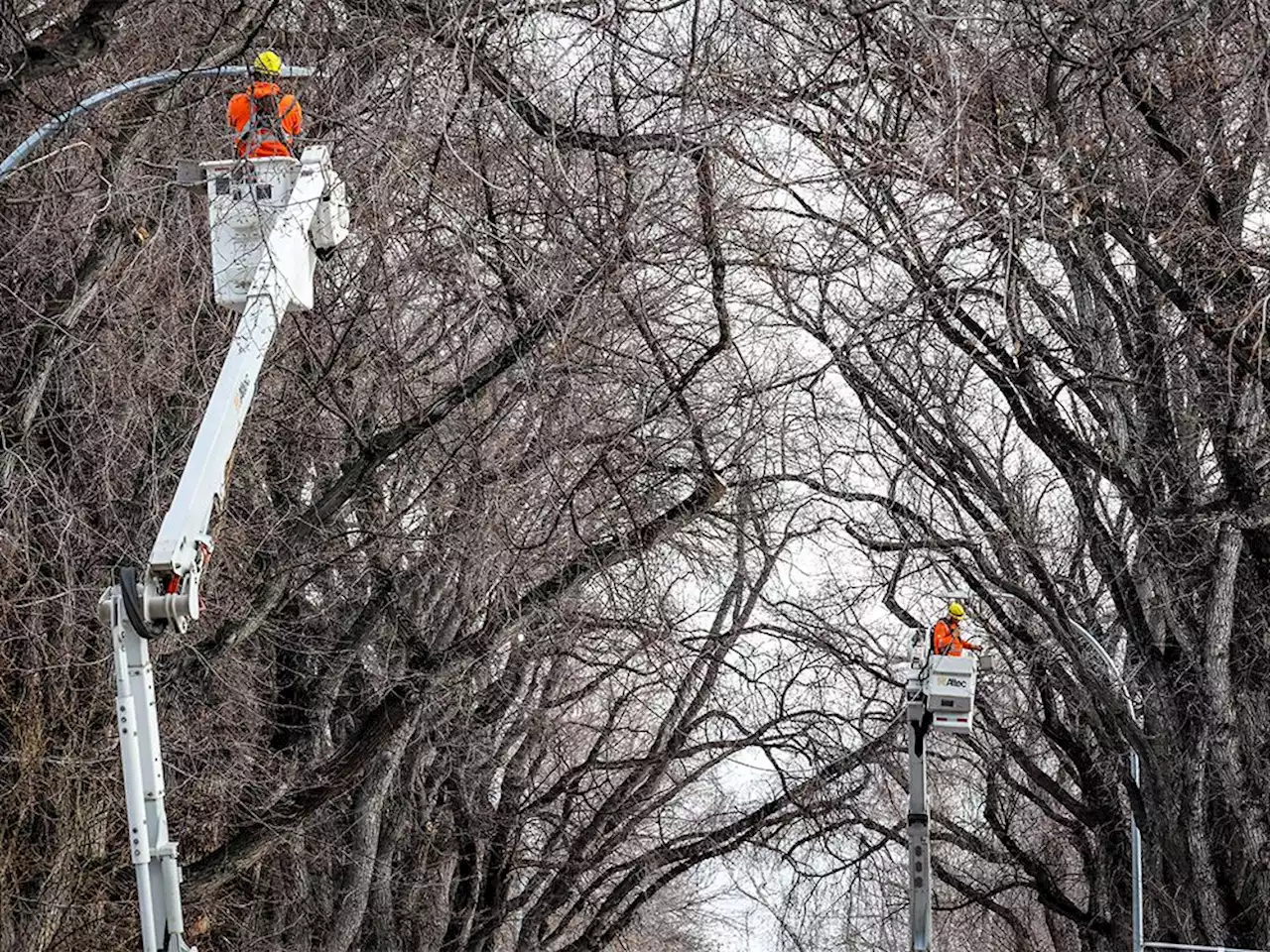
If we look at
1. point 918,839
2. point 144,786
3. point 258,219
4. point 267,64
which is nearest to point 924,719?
point 918,839

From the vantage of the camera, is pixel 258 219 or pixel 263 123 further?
pixel 263 123

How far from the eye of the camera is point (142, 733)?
8.14 m

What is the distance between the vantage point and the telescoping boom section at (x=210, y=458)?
7.80 m

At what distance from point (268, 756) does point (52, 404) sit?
204 inches

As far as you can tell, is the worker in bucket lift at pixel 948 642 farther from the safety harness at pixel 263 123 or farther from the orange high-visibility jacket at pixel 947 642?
the safety harness at pixel 263 123

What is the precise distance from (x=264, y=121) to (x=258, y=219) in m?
0.70

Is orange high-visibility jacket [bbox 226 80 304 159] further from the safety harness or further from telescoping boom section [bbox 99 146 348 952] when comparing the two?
telescoping boom section [bbox 99 146 348 952]

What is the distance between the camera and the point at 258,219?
28.3 feet

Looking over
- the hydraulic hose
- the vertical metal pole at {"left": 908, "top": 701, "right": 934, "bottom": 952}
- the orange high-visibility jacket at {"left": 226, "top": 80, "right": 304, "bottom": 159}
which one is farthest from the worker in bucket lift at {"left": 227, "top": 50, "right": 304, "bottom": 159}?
the vertical metal pole at {"left": 908, "top": 701, "right": 934, "bottom": 952}

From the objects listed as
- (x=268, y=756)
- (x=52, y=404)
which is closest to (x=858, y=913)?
(x=268, y=756)

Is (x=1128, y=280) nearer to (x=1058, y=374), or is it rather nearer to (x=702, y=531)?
(x=1058, y=374)

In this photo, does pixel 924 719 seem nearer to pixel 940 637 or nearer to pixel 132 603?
pixel 940 637

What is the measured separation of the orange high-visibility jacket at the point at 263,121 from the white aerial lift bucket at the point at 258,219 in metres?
0.13

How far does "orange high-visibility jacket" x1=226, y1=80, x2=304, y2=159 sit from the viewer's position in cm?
891
